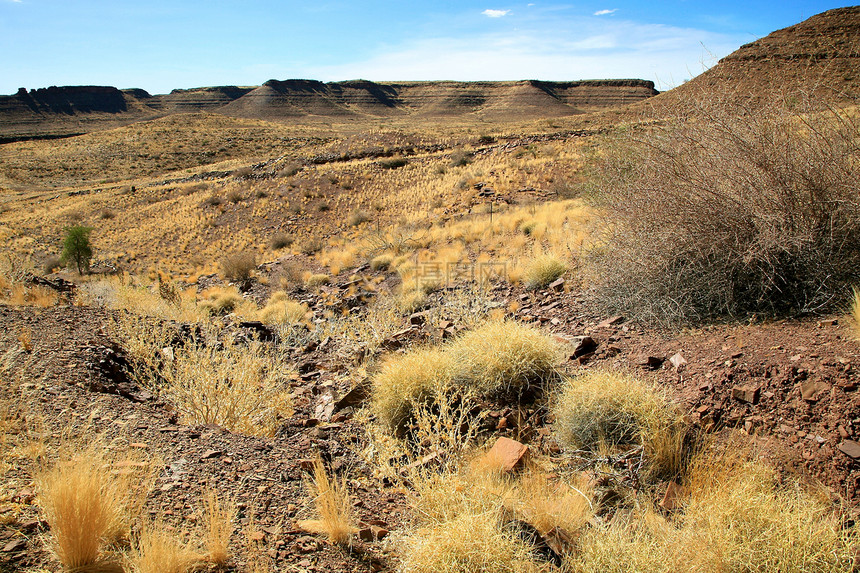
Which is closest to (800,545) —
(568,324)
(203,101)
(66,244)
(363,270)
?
(568,324)

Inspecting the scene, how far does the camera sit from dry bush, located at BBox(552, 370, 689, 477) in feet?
10.7

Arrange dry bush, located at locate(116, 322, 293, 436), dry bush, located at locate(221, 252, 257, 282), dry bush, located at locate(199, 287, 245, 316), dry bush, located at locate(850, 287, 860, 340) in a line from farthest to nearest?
dry bush, located at locate(221, 252, 257, 282) → dry bush, located at locate(199, 287, 245, 316) → dry bush, located at locate(116, 322, 293, 436) → dry bush, located at locate(850, 287, 860, 340)

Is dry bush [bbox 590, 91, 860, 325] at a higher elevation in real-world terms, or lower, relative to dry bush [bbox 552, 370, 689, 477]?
higher

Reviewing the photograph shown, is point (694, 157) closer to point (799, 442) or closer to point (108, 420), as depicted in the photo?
point (799, 442)

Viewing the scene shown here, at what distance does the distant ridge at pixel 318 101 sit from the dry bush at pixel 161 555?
8744cm

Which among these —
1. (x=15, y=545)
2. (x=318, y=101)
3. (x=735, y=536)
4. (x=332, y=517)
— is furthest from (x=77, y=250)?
(x=318, y=101)

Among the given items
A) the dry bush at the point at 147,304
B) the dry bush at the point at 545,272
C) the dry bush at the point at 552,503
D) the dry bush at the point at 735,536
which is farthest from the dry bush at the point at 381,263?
the dry bush at the point at 735,536

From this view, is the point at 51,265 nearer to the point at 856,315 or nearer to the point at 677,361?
the point at 677,361

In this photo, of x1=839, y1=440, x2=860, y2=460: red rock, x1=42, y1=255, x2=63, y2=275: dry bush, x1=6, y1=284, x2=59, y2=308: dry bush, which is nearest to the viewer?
x1=839, y1=440, x2=860, y2=460: red rock

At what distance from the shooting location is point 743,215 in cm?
470

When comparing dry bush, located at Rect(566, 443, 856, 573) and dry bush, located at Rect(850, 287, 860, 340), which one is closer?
dry bush, located at Rect(566, 443, 856, 573)

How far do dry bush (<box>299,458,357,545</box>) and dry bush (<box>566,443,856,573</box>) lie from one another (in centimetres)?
128

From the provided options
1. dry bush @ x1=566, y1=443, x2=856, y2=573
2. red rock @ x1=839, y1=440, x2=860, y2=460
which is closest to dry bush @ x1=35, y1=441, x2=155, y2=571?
dry bush @ x1=566, y1=443, x2=856, y2=573

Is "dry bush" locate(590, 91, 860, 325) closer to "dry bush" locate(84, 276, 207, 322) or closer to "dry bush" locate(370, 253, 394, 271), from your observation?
"dry bush" locate(370, 253, 394, 271)
